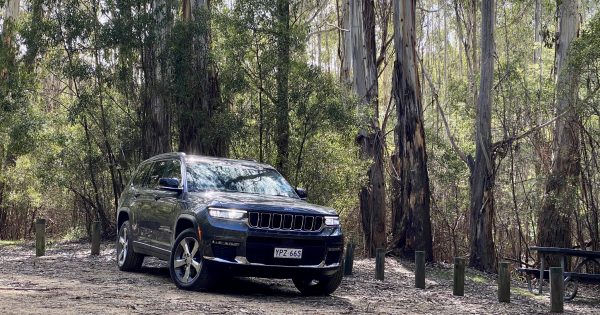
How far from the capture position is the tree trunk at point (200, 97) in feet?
65.7

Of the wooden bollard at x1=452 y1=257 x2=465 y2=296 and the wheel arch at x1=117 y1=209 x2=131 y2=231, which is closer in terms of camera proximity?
the wooden bollard at x1=452 y1=257 x2=465 y2=296

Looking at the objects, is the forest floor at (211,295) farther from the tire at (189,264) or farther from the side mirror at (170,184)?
the side mirror at (170,184)

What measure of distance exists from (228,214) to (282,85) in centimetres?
789

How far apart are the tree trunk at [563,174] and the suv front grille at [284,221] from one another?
39.1 feet

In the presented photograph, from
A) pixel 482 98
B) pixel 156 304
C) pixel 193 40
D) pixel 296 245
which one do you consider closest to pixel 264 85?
pixel 193 40

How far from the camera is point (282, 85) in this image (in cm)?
1795

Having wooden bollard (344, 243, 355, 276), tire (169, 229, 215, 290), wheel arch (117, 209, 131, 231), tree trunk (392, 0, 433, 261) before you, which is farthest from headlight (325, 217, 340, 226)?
tree trunk (392, 0, 433, 261)

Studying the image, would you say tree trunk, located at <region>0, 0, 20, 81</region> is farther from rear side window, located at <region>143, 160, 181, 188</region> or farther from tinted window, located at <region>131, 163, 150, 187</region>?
rear side window, located at <region>143, 160, 181, 188</region>

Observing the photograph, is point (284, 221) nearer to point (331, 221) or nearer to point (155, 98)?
point (331, 221)

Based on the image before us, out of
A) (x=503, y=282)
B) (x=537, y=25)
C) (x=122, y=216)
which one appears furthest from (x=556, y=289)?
(x=537, y=25)

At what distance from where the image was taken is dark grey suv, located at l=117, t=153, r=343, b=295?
1029 centimetres

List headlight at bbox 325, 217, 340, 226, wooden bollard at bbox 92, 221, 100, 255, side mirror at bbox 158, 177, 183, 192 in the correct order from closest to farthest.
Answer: headlight at bbox 325, 217, 340, 226, side mirror at bbox 158, 177, 183, 192, wooden bollard at bbox 92, 221, 100, 255

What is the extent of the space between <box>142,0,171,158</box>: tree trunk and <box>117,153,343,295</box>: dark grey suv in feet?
30.4

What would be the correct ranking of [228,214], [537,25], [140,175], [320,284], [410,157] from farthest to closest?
1. [537,25]
2. [410,157]
3. [140,175]
4. [320,284]
5. [228,214]
